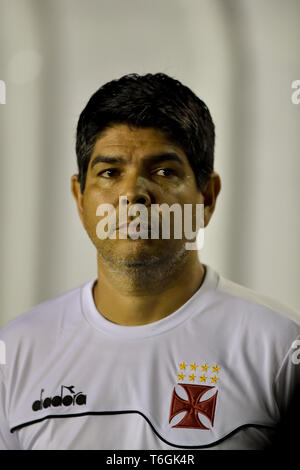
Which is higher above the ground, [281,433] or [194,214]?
[194,214]

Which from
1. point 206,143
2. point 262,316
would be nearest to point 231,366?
point 262,316

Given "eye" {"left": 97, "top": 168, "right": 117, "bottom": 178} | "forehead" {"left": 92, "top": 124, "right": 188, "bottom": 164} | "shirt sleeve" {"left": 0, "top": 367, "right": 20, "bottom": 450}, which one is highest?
"forehead" {"left": 92, "top": 124, "right": 188, "bottom": 164}

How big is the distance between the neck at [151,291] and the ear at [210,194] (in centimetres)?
7

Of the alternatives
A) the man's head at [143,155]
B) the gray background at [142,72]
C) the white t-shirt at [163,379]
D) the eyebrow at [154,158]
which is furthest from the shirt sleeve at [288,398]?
the eyebrow at [154,158]

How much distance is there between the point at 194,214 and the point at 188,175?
6cm

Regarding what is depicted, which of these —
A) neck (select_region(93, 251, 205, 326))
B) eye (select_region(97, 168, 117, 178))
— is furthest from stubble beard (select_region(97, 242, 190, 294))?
eye (select_region(97, 168, 117, 178))

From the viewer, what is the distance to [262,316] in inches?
35.4

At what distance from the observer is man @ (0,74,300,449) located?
859 millimetres

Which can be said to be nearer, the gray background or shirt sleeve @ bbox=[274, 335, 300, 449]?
shirt sleeve @ bbox=[274, 335, 300, 449]

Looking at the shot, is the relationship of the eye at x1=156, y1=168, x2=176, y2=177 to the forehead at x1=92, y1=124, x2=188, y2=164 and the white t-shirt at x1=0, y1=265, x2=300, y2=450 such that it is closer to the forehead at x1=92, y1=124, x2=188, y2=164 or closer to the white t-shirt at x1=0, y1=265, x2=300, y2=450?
the forehead at x1=92, y1=124, x2=188, y2=164

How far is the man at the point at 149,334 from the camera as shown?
86 centimetres

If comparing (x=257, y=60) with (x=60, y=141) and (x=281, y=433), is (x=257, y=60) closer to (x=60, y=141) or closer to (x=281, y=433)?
(x=60, y=141)

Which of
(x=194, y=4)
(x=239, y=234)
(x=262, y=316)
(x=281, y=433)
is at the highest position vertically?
(x=194, y=4)

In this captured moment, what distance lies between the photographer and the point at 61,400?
0.90 meters
